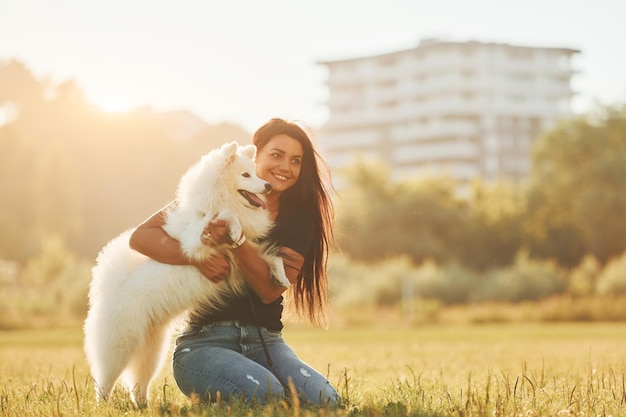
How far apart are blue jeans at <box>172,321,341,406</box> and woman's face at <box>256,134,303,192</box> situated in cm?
101

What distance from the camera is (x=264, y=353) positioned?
5.06m

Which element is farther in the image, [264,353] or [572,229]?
[572,229]

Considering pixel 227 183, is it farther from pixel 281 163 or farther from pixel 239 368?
pixel 239 368

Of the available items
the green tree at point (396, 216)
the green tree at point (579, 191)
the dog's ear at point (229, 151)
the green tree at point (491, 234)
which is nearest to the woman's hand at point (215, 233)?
the dog's ear at point (229, 151)

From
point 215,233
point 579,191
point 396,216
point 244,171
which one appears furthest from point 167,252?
point 579,191

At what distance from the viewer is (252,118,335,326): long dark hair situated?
211 inches

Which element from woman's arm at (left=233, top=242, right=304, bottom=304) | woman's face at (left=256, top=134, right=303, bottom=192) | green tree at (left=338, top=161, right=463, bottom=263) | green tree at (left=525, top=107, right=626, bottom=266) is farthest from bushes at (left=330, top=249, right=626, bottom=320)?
woman's arm at (left=233, top=242, right=304, bottom=304)

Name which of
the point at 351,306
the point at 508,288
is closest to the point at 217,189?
the point at 351,306

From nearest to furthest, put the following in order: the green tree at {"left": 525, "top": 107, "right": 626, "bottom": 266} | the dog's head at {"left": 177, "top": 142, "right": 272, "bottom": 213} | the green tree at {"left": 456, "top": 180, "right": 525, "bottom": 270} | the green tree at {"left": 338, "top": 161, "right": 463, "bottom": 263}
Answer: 1. the dog's head at {"left": 177, "top": 142, "right": 272, "bottom": 213}
2. the green tree at {"left": 525, "top": 107, "right": 626, "bottom": 266}
3. the green tree at {"left": 338, "top": 161, "right": 463, "bottom": 263}
4. the green tree at {"left": 456, "top": 180, "right": 525, "bottom": 270}

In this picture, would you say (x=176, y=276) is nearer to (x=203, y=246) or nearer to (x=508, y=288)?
(x=203, y=246)

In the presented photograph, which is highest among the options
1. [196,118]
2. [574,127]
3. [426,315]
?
[196,118]

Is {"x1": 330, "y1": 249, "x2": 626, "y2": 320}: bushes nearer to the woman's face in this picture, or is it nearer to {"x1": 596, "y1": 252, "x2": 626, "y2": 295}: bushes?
{"x1": 596, "y1": 252, "x2": 626, "y2": 295}: bushes

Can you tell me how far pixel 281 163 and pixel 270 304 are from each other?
95 centimetres

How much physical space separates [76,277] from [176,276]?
71.7 feet
